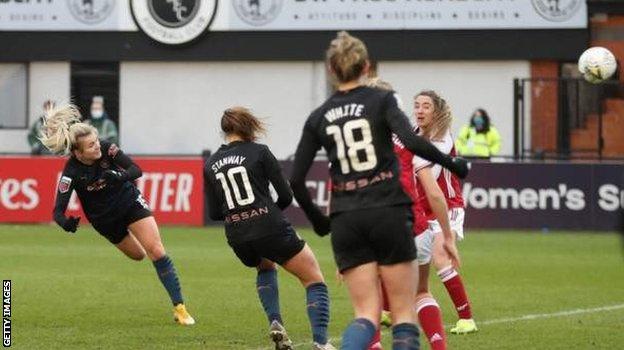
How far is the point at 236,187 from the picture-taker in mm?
11727

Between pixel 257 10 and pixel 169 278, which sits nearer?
pixel 169 278

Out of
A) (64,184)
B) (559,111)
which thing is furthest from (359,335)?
(559,111)

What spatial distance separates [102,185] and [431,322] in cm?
408

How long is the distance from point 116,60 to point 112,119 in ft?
4.26

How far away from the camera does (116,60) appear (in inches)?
1390

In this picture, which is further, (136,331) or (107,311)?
(107,311)

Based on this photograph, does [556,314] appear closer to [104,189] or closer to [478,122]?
[104,189]

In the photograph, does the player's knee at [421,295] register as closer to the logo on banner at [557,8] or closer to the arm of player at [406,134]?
the arm of player at [406,134]

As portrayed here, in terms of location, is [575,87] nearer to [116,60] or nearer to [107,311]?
[116,60]

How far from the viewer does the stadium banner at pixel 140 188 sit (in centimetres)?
2684

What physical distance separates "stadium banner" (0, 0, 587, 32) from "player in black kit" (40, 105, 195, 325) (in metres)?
20.0

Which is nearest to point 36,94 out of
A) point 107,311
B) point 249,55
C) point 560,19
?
point 249,55

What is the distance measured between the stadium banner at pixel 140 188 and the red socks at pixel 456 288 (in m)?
13.9

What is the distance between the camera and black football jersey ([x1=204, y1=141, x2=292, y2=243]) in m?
11.7
